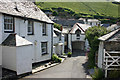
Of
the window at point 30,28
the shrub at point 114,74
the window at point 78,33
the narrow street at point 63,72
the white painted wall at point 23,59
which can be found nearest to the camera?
the shrub at point 114,74

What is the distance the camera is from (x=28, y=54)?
39.5ft

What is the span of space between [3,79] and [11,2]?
8551mm

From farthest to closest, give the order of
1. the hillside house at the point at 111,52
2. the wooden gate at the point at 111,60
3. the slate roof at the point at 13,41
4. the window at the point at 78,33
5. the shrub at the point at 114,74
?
the window at the point at 78,33
the slate roof at the point at 13,41
the hillside house at the point at 111,52
the wooden gate at the point at 111,60
the shrub at the point at 114,74

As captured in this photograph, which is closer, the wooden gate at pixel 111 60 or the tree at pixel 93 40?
the wooden gate at pixel 111 60

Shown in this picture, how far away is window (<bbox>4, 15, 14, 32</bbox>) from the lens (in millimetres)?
12719

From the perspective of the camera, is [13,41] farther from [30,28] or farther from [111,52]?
[111,52]

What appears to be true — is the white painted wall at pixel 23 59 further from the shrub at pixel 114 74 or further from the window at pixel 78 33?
the window at pixel 78 33

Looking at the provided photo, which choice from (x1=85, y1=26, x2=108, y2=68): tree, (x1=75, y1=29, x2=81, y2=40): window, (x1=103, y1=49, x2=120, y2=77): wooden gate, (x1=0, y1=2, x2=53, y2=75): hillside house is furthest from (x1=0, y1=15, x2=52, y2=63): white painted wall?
(x1=75, y1=29, x2=81, y2=40): window

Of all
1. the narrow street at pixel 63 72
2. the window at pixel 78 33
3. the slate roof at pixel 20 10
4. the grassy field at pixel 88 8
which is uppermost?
the grassy field at pixel 88 8

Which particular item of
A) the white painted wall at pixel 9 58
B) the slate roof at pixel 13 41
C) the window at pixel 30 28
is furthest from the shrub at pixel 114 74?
the window at pixel 30 28

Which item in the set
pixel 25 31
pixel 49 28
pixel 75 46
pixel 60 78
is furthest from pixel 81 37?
pixel 60 78

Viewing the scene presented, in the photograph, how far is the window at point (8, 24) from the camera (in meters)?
12.7

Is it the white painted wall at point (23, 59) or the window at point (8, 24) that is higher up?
the window at point (8, 24)

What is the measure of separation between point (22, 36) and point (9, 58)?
3221 millimetres
